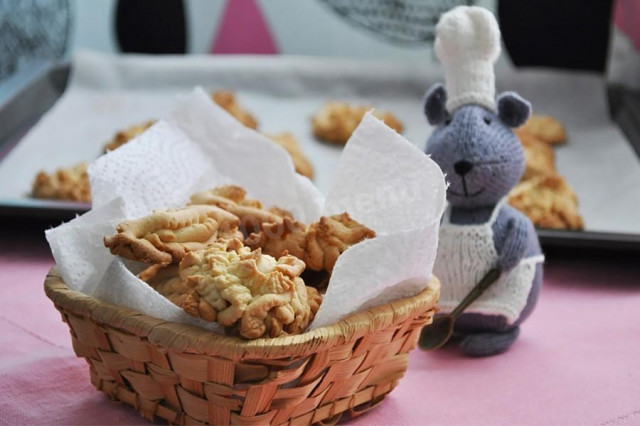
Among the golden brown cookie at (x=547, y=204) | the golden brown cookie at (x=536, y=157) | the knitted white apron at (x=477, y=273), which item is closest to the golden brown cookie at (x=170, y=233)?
the knitted white apron at (x=477, y=273)

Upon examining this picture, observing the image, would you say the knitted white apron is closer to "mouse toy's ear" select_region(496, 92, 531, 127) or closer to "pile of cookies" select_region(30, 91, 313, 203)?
"mouse toy's ear" select_region(496, 92, 531, 127)

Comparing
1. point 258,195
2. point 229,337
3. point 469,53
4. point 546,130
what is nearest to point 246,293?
point 229,337

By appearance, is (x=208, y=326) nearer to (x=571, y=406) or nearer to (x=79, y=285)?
(x=79, y=285)

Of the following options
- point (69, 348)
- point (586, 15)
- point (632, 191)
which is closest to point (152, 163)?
point (69, 348)

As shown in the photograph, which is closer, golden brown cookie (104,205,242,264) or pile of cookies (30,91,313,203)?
golden brown cookie (104,205,242,264)

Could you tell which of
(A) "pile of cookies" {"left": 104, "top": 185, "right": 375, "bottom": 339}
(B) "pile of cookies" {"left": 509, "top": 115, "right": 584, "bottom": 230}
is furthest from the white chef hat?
(B) "pile of cookies" {"left": 509, "top": 115, "right": 584, "bottom": 230}

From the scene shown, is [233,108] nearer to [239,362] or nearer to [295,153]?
[295,153]
